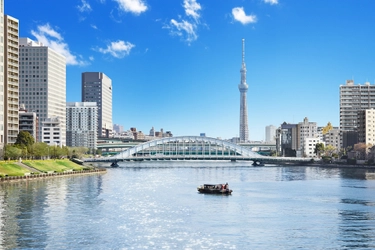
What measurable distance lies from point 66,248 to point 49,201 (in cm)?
2736

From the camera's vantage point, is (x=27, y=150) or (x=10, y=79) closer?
(x=27, y=150)

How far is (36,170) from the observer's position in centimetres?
11450

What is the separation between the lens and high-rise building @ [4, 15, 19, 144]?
131500mm

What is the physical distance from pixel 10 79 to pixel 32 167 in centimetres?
2662

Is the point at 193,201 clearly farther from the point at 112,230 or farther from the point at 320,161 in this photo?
the point at 320,161

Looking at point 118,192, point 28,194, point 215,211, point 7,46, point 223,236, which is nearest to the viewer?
point 223,236

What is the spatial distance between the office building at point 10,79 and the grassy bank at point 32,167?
39.5ft

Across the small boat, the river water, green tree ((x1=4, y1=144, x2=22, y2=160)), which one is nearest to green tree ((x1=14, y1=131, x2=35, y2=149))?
green tree ((x1=4, y1=144, x2=22, y2=160))

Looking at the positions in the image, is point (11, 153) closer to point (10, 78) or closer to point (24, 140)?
point (24, 140)

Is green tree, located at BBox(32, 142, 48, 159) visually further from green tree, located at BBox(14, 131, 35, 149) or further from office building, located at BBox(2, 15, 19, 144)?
office building, located at BBox(2, 15, 19, 144)

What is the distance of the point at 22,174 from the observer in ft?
338

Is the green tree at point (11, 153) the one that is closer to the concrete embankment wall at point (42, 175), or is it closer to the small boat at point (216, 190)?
the concrete embankment wall at point (42, 175)

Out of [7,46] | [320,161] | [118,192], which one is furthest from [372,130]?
[118,192]

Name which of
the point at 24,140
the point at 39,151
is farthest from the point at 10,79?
the point at 39,151
